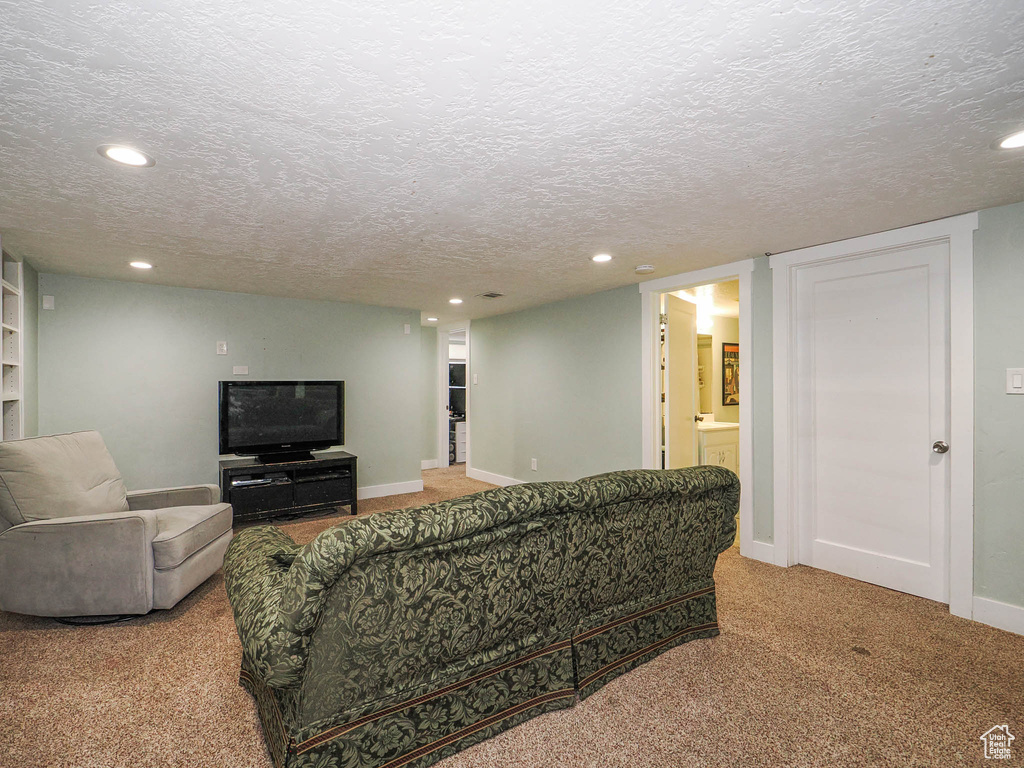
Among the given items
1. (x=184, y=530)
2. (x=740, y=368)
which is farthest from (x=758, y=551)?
(x=184, y=530)

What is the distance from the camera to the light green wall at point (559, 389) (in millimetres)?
4820

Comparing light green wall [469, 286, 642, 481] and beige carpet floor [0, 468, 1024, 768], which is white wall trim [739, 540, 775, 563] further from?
light green wall [469, 286, 642, 481]

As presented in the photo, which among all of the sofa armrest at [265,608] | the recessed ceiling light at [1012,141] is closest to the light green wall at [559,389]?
the recessed ceiling light at [1012,141]

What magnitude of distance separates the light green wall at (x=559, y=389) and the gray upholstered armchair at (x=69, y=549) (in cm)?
347

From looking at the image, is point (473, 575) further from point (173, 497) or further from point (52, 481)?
point (173, 497)

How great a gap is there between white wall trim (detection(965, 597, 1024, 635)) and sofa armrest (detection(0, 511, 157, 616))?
4.37m

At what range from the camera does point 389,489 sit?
588 cm

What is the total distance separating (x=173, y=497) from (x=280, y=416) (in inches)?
60.0

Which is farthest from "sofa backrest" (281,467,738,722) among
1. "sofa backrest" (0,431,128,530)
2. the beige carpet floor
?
"sofa backrest" (0,431,128,530)

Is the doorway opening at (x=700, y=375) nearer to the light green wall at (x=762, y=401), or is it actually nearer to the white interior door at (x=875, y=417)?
the light green wall at (x=762, y=401)

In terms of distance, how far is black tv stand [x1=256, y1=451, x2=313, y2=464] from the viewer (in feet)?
15.8

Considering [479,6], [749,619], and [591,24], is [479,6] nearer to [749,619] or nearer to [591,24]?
[591,24]

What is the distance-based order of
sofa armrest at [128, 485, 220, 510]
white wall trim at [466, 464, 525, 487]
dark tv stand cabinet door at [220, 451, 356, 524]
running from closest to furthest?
sofa armrest at [128, 485, 220, 510] < dark tv stand cabinet door at [220, 451, 356, 524] < white wall trim at [466, 464, 525, 487]

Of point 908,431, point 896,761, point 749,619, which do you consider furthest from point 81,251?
point 908,431
